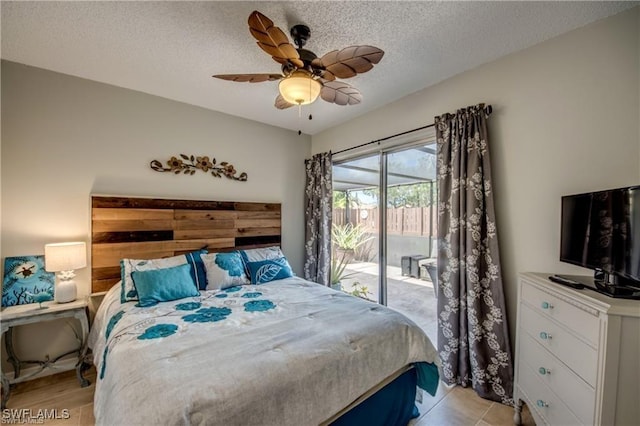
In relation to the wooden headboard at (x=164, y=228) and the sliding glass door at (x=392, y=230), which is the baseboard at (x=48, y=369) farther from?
the sliding glass door at (x=392, y=230)

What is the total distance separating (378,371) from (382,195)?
2013mm

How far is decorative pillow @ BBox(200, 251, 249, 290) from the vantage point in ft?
8.39

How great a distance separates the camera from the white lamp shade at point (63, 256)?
2.10 m

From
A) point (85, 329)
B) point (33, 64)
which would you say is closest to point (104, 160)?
point (33, 64)

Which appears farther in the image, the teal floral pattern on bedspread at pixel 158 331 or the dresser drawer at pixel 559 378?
the teal floral pattern on bedspread at pixel 158 331

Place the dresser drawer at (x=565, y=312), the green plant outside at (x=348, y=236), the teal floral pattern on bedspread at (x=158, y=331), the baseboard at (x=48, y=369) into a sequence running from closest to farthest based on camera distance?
the dresser drawer at (x=565, y=312) → the teal floral pattern on bedspread at (x=158, y=331) → the baseboard at (x=48, y=369) → the green plant outside at (x=348, y=236)

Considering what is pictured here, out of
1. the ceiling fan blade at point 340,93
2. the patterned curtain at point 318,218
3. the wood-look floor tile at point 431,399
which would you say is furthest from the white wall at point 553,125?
the patterned curtain at point 318,218

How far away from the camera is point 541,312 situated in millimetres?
1567

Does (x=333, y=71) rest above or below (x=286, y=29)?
below

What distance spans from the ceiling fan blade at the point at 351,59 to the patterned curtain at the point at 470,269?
3.74 feet

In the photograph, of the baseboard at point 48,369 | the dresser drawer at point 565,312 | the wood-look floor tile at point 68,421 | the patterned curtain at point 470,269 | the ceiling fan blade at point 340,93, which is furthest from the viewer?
the baseboard at point 48,369

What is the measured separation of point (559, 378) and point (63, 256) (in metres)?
3.55

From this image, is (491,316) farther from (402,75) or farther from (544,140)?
(402,75)

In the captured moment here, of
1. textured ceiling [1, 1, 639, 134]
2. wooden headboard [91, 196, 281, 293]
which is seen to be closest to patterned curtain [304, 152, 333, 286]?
wooden headboard [91, 196, 281, 293]
